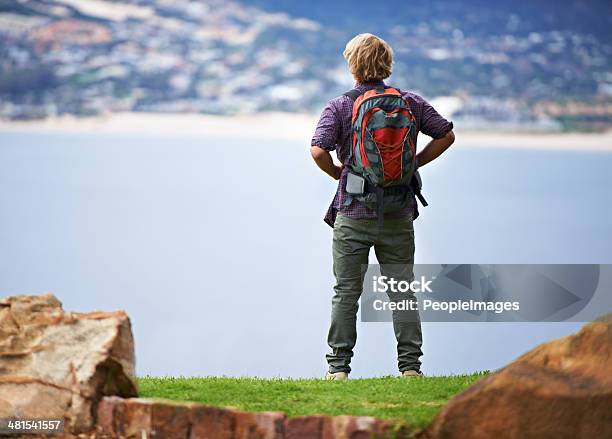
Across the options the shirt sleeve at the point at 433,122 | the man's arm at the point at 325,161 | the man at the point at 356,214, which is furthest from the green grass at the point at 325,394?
the shirt sleeve at the point at 433,122

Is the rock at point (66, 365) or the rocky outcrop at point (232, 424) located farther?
the rock at point (66, 365)

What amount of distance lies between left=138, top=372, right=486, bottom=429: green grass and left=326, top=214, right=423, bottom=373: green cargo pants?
0.59ft

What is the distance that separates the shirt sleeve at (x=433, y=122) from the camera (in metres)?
4.09

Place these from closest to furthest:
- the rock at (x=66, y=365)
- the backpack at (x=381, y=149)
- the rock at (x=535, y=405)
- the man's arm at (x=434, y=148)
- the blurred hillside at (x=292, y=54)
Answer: the rock at (x=535, y=405) → the rock at (x=66, y=365) → the backpack at (x=381, y=149) → the man's arm at (x=434, y=148) → the blurred hillside at (x=292, y=54)

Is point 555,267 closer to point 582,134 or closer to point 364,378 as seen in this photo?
point 364,378

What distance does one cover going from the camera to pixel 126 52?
22.3 m

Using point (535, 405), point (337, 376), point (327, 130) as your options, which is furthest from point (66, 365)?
point (535, 405)

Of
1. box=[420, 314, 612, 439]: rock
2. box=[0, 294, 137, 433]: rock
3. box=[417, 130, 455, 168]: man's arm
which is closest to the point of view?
box=[420, 314, 612, 439]: rock

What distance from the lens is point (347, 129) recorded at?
4031mm

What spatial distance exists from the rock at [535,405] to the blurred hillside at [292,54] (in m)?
18.5

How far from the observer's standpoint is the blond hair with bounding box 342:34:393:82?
400 cm

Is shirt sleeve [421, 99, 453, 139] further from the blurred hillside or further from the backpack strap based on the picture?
the blurred hillside

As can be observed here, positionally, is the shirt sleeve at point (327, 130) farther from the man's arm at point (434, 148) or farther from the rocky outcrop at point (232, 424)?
the rocky outcrop at point (232, 424)

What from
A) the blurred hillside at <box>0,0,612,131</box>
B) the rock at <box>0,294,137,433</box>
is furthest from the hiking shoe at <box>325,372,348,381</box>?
the blurred hillside at <box>0,0,612,131</box>
